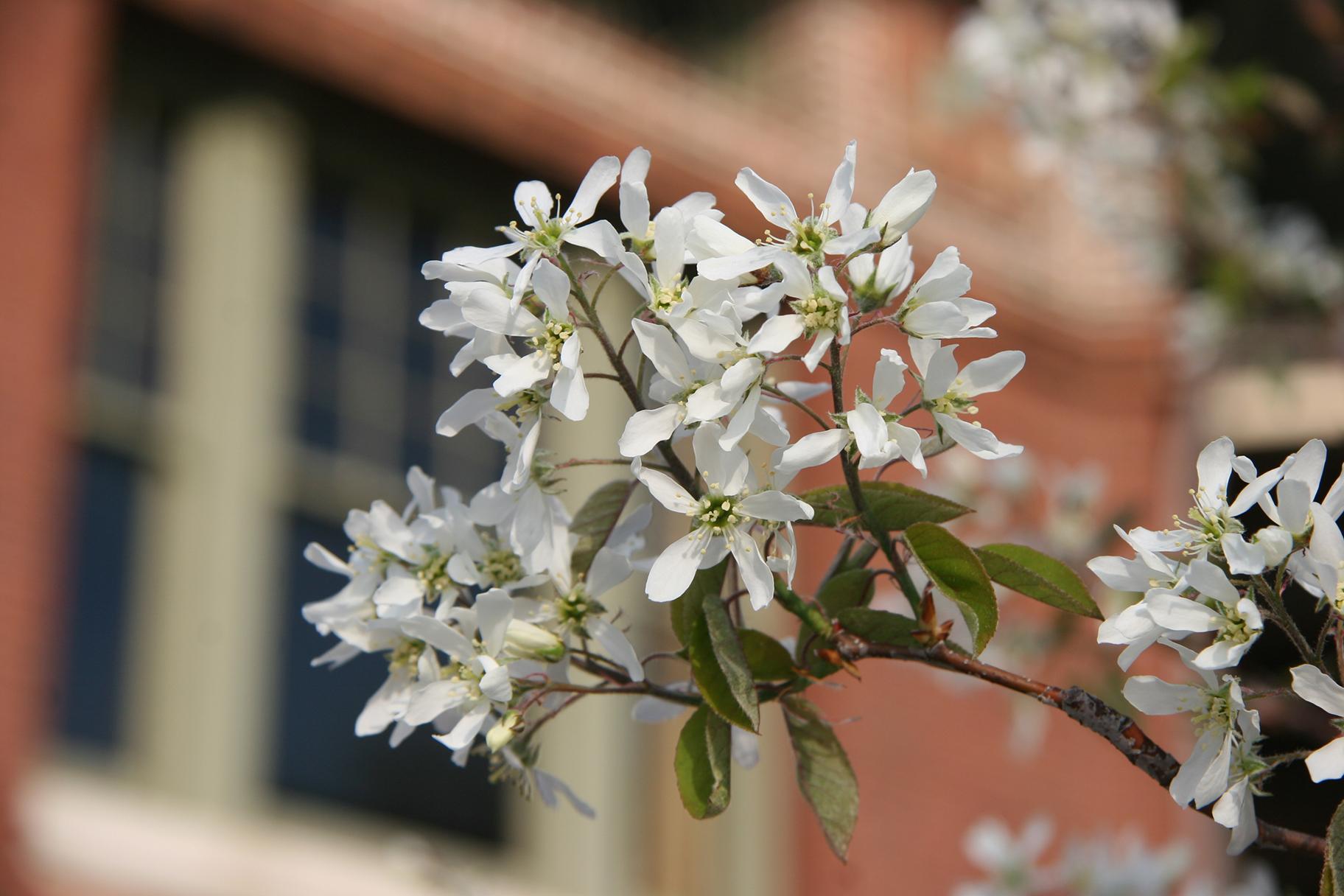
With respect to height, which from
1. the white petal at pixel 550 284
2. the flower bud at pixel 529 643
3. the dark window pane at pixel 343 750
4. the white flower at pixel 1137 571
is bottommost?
the flower bud at pixel 529 643

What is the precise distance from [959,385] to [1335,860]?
43cm

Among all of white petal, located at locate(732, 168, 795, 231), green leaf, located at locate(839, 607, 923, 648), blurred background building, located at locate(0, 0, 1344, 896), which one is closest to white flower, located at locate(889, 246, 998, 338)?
white petal, located at locate(732, 168, 795, 231)

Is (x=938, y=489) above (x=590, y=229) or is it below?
above

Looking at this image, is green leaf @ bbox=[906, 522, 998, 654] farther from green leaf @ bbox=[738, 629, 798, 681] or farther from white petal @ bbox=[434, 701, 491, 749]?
white petal @ bbox=[434, 701, 491, 749]

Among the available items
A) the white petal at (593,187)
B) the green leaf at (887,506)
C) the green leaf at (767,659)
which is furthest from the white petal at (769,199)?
the green leaf at (767,659)

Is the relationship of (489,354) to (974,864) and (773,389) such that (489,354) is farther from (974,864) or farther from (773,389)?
(974,864)

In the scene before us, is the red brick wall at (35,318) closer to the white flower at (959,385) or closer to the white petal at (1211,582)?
the white flower at (959,385)

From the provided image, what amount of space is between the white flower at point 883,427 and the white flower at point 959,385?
0.02m

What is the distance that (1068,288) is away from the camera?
6.95 meters

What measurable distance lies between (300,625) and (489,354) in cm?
394

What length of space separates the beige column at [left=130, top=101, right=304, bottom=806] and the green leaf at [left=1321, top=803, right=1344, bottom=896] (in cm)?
392

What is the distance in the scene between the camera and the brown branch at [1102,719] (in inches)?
47.7

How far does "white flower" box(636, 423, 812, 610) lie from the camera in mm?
1226

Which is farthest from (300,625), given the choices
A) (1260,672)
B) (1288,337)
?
(1260,672)
